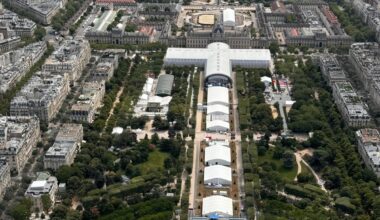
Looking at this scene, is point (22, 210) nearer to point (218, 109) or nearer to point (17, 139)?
point (17, 139)

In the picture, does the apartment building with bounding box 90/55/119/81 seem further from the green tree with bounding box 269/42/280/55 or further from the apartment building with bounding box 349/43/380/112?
the apartment building with bounding box 349/43/380/112

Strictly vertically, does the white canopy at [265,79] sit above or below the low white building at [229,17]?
below

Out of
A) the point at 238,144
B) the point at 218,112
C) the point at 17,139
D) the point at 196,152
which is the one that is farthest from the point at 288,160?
the point at 17,139

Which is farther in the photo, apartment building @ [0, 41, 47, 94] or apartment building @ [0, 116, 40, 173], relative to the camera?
apartment building @ [0, 41, 47, 94]

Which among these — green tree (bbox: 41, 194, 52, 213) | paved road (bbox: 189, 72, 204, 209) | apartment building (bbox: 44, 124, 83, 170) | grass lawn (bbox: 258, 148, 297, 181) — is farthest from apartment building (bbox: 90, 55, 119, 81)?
green tree (bbox: 41, 194, 52, 213)

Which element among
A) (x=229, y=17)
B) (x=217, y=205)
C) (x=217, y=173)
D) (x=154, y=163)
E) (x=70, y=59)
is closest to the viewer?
(x=217, y=205)

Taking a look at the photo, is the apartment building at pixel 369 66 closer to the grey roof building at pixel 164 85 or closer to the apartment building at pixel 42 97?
the grey roof building at pixel 164 85

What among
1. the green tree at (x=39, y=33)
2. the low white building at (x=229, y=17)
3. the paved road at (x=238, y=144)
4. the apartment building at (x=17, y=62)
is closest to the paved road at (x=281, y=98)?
the paved road at (x=238, y=144)
